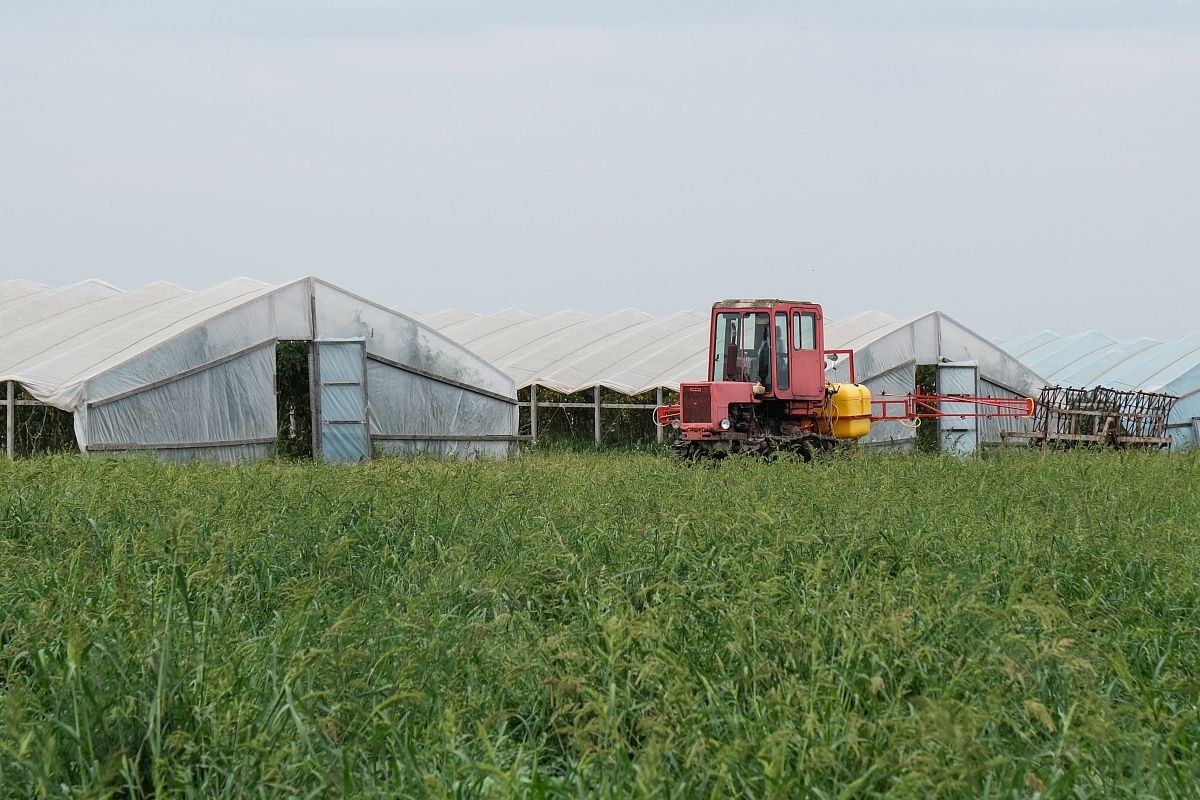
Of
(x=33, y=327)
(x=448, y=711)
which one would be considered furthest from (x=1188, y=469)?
(x=33, y=327)

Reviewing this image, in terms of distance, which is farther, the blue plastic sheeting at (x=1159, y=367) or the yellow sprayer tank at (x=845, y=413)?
the blue plastic sheeting at (x=1159, y=367)

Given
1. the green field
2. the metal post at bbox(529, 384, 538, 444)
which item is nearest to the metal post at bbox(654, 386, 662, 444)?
the metal post at bbox(529, 384, 538, 444)

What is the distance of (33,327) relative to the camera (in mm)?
19734

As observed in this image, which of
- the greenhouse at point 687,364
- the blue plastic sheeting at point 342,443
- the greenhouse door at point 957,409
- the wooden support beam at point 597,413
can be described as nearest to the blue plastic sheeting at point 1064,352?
the greenhouse at point 687,364

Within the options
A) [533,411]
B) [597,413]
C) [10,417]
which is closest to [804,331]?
[597,413]

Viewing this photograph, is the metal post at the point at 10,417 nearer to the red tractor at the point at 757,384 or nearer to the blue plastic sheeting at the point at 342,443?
the blue plastic sheeting at the point at 342,443

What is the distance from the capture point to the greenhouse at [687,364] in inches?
965

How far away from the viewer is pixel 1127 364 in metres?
29.3

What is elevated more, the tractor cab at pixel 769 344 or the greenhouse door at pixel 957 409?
the tractor cab at pixel 769 344

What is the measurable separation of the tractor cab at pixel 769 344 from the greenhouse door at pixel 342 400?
20.0 ft

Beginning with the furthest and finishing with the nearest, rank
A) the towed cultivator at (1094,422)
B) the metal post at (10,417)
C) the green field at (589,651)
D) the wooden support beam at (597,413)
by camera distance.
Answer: the wooden support beam at (597,413), the towed cultivator at (1094,422), the metal post at (10,417), the green field at (589,651)

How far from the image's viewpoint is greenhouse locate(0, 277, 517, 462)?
17234 millimetres

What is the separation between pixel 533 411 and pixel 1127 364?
47.4ft

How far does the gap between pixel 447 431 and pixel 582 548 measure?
15682mm
